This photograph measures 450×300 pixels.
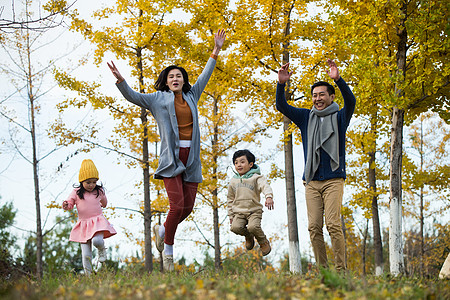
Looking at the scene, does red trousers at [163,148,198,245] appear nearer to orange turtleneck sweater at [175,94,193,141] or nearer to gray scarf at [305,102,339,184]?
orange turtleneck sweater at [175,94,193,141]

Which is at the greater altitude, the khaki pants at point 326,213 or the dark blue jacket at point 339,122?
the dark blue jacket at point 339,122

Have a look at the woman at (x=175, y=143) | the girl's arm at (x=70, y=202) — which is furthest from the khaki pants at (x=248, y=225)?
the girl's arm at (x=70, y=202)

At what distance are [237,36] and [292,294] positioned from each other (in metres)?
7.89

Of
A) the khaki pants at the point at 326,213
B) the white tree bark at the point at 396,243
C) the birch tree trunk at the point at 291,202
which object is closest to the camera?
the khaki pants at the point at 326,213

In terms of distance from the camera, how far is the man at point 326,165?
16.7 ft

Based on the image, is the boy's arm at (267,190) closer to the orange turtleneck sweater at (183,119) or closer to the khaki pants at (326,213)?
the khaki pants at (326,213)

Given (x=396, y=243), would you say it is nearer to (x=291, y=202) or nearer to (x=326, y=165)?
(x=291, y=202)

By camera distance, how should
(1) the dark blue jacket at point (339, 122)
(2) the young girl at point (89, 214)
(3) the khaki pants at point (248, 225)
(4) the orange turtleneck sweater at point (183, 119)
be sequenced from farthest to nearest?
(3) the khaki pants at point (248, 225), (2) the young girl at point (89, 214), (4) the orange turtleneck sweater at point (183, 119), (1) the dark blue jacket at point (339, 122)

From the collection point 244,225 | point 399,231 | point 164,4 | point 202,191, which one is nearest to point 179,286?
point 244,225

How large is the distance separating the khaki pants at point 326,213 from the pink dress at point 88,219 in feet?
9.85

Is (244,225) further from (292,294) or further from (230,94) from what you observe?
(230,94)

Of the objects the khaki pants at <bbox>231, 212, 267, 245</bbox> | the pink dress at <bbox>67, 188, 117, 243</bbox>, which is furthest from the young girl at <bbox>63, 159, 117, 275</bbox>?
the khaki pants at <bbox>231, 212, 267, 245</bbox>

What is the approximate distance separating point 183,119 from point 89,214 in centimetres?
229

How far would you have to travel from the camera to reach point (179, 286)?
11.2ft
